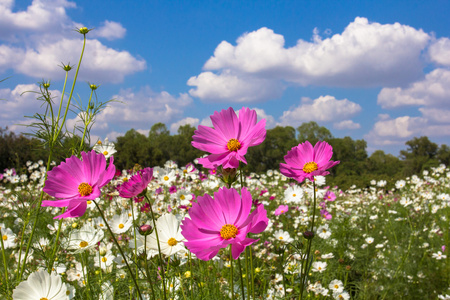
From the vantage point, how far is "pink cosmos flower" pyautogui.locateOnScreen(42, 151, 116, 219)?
792 mm

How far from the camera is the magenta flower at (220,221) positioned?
708 millimetres

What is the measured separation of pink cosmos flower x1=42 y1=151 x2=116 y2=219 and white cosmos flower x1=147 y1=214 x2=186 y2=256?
32 centimetres

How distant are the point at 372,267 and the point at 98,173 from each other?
10.7ft

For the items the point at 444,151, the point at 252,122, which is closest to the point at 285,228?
the point at 252,122

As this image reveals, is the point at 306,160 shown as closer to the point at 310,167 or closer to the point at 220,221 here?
the point at 310,167

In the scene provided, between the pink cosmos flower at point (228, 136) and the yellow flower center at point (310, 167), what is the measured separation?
0.23m

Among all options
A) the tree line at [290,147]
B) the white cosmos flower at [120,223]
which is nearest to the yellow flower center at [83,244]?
the white cosmos flower at [120,223]

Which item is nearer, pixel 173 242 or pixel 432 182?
pixel 173 242

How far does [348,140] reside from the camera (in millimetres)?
34281

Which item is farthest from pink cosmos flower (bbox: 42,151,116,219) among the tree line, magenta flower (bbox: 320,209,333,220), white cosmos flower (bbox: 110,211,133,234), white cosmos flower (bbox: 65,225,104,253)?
the tree line

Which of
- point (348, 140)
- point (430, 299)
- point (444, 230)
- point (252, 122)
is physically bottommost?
point (430, 299)

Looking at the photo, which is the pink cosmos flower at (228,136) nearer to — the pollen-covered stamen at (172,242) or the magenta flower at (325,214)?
the pollen-covered stamen at (172,242)

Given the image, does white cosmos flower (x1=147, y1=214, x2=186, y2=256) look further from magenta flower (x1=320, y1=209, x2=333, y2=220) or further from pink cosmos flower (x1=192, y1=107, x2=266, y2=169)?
magenta flower (x1=320, y1=209, x2=333, y2=220)

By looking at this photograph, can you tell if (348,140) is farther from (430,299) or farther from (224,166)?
(224,166)
